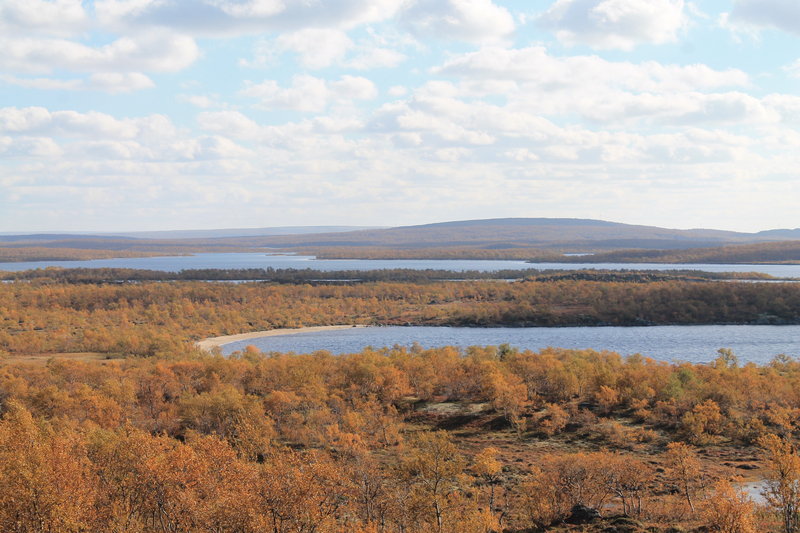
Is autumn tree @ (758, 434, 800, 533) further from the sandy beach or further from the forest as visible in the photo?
the sandy beach

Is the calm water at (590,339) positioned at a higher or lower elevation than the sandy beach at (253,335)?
higher

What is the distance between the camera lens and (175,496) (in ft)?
104

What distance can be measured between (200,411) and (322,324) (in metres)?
110

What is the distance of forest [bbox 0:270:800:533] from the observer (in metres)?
31.0

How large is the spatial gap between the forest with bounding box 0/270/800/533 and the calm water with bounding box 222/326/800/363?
99.0 ft

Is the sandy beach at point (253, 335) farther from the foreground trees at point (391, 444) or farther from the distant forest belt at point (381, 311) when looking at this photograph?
the foreground trees at point (391, 444)

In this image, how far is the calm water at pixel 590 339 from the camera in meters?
122

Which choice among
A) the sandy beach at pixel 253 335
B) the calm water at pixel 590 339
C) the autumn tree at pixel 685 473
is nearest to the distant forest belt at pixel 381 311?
the sandy beach at pixel 253 335

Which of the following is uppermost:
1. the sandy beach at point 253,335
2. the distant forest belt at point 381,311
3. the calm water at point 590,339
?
the distant forest belt at point 381,311

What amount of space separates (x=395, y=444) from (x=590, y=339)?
3582 inches

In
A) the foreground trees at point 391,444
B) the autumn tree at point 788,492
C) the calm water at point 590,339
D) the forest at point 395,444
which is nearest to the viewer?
the foreground trees at point 391,444

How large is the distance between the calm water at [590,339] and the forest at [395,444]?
30169mm

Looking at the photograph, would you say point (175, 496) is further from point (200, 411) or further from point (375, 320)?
point (375, 320)

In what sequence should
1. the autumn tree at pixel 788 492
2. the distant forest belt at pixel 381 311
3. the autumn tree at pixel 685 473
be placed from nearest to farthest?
the autumn tree at pixel 788 492, the autumn tree at pixel 685 473, the distant forest belt at pixel 381 311
